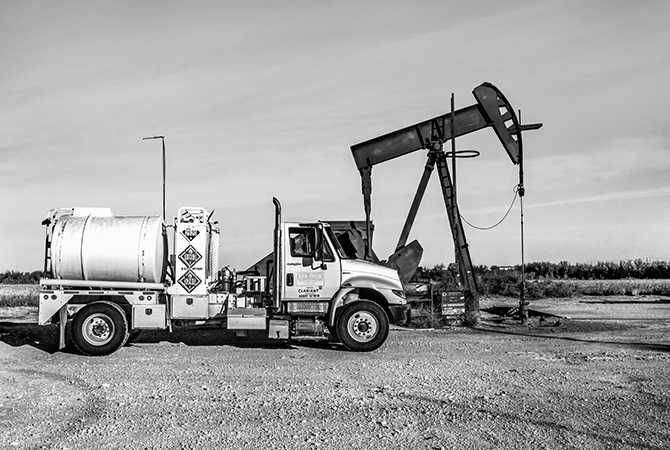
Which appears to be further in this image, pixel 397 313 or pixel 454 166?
pixel 454 166

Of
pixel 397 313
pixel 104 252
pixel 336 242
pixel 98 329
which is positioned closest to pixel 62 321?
pixel 98 329

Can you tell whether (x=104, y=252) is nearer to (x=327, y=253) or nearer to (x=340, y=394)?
(x=327, y=253)

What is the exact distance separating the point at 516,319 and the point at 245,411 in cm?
1403

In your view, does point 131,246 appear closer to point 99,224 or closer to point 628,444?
point 99,224

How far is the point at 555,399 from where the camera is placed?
364 inches

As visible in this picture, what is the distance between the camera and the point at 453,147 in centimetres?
1983

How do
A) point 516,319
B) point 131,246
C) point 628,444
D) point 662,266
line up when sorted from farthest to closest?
point 662,266 < point 516,319 < point 131,246 < point 628,444

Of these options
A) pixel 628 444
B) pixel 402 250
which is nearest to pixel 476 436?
pixel 628 444

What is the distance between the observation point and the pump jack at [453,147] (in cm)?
1966

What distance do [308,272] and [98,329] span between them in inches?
169

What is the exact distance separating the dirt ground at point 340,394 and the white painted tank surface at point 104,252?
164 centimetres

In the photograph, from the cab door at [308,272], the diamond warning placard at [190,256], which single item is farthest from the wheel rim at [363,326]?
the diamond warning placard at [190,256]

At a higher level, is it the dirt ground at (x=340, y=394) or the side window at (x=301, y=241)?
the side window at (x=301, y=241)

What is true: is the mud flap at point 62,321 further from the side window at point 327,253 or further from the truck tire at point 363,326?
the truck tire at point 363,326
